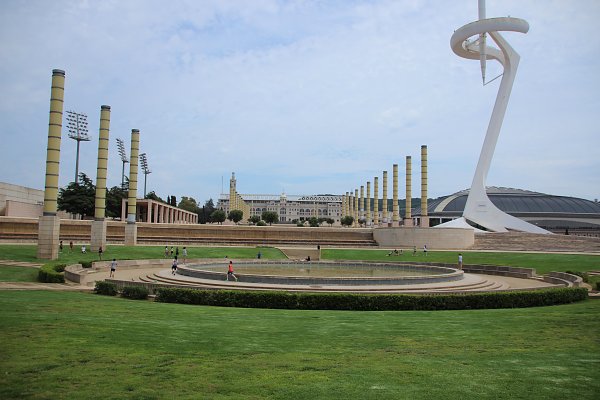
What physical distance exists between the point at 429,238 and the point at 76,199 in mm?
38665

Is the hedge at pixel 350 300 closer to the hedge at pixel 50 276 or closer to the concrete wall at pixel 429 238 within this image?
the hedge at pixel 50 276

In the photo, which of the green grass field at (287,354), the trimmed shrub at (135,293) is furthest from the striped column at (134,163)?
the green grass field at (287,354)

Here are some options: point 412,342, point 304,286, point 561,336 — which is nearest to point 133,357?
point 412,342

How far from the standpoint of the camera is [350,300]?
1407cm

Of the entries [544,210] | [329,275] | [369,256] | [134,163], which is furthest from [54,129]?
[544,210]

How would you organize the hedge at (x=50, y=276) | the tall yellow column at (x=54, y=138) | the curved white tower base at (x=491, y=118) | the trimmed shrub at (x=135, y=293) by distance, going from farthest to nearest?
the curved white tower base at (x=491, y=118) → the tall yellow column at (x=54, y=138) → the hedge at (x=50, y=276) → the trimmed shrub at (x=135, y=293)

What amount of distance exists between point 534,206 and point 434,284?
205 feet

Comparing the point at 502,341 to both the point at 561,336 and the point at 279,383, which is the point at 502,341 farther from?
the point at 279,383

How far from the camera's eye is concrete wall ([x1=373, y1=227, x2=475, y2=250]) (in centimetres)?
4344

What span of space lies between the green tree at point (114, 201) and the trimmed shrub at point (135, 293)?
49.7 m

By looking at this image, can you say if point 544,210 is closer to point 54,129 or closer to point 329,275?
point 329,275

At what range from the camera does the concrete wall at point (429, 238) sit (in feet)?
143

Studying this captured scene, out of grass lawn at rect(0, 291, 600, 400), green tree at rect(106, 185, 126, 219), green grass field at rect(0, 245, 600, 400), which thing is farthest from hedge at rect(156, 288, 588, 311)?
green tree at rect(106, 185, 126, 219)

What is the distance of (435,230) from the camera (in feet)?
145
